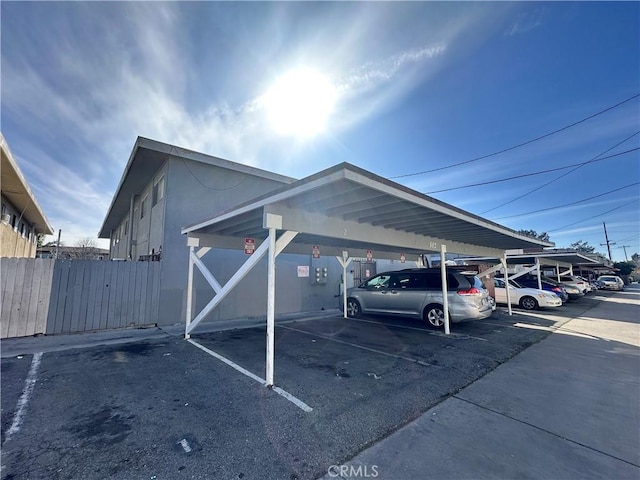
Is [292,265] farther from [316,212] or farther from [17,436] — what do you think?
[17,436]

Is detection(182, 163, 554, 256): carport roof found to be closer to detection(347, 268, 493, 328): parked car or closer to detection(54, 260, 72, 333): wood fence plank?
detection(347, 268, 493, 328): parked car

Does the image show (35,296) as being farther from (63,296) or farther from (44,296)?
(63,296)

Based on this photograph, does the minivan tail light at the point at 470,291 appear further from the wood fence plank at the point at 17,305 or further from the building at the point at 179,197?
the wood fence plank at the point at 17,305

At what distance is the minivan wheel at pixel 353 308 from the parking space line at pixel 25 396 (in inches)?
321

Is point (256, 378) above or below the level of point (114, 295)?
below

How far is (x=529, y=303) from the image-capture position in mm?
12469

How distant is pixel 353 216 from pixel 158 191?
812cm

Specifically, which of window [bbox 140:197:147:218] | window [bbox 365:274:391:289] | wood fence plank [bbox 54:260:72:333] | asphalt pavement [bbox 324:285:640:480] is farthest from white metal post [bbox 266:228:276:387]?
window [bbox 140:197:147:218]

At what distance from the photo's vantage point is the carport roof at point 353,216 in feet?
11.8

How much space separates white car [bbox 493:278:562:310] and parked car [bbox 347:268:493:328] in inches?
241

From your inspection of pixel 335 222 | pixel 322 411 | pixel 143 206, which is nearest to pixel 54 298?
pixel 143 206

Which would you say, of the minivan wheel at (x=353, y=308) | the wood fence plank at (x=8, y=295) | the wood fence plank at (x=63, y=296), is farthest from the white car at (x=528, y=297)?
the wood fence plank at (x=8, y=295)

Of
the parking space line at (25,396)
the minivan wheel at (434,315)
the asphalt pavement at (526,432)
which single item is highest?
the minivan wheel at (434,315)

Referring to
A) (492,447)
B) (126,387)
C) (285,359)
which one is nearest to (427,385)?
(492,447)
